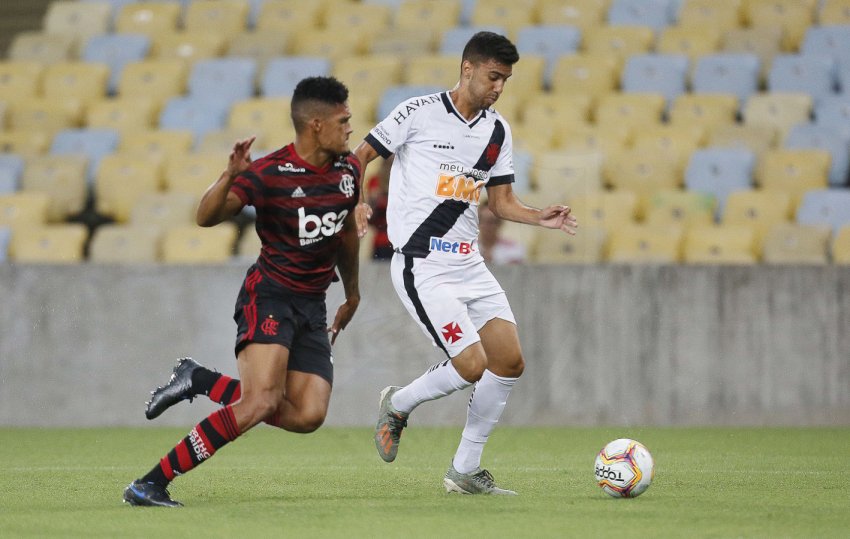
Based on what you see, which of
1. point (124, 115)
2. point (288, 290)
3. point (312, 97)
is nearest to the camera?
point (312, 97)

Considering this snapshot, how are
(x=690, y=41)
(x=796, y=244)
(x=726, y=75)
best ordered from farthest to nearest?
1. (x=690, y=41)
2. (x=726, y=75)
3. (x=796, y=244)

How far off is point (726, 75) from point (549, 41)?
82.4 inches

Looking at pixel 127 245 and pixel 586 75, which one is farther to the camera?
→ pixel 586 75

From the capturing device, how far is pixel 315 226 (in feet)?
21.7

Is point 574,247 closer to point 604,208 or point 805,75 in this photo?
point 604,208

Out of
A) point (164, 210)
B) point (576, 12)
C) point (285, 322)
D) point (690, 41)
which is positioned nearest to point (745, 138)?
point (690, 41)

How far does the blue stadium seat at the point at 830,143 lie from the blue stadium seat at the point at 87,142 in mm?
7200

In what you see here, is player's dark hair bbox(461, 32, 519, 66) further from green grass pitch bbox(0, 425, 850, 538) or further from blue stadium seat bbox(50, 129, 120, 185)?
blue stadium seat bbox(50, 129, 120, 185)

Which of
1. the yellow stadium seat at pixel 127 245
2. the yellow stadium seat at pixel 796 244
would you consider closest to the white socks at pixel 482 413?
the yellow stadium seat at pixel 796 244

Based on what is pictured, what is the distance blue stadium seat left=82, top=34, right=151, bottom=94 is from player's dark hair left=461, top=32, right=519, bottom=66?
1025 cm

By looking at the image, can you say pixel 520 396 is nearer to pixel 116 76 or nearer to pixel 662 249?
pixel 662 249

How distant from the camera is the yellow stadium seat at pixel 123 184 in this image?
14008mm

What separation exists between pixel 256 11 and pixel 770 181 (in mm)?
7341

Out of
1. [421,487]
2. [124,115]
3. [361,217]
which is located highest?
[124,115]
